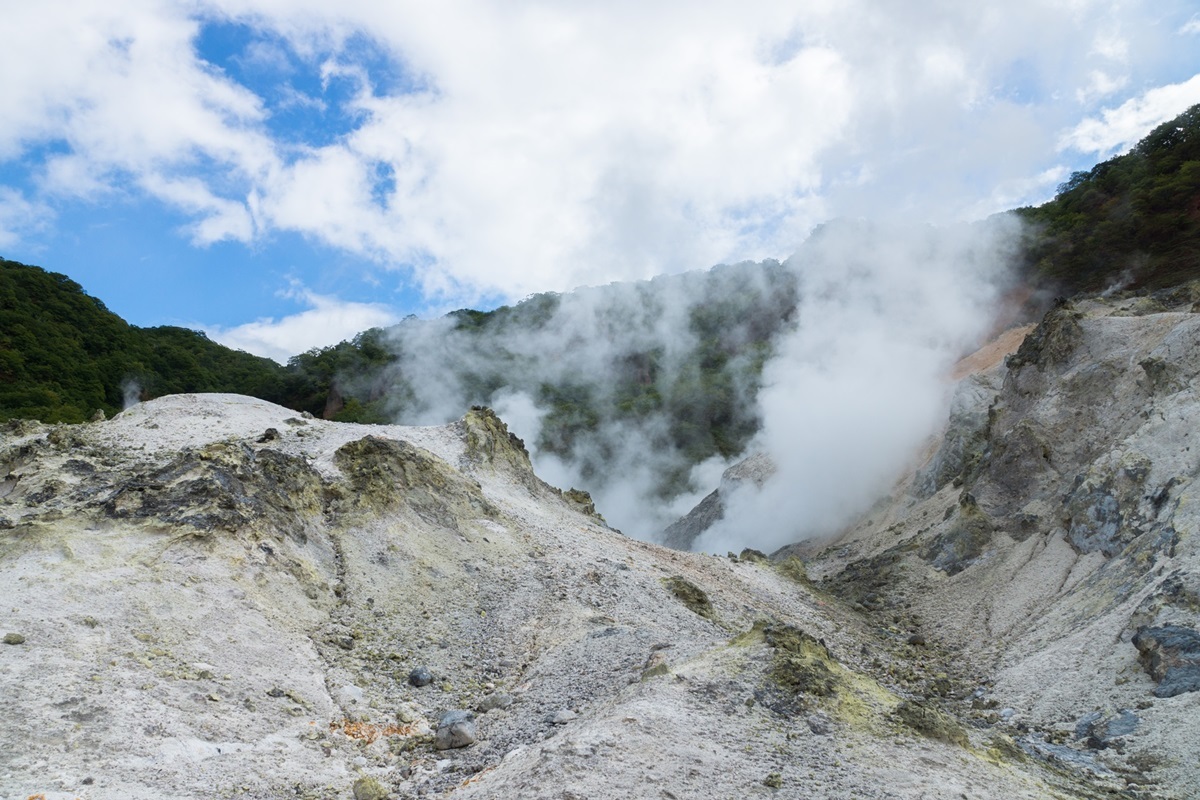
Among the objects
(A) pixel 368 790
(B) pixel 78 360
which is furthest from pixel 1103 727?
(B) pixel 78 360

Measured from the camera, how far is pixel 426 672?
37.7ft

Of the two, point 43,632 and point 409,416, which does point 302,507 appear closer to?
point 43,632

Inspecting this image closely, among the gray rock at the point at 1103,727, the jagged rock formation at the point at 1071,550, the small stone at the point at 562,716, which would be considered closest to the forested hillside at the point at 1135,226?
the jagged rock formation at the point at 1071,550

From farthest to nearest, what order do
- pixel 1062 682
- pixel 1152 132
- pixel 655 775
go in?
1. pixel 1152 132
2. pixel 1062 682
3. pixel 655 775

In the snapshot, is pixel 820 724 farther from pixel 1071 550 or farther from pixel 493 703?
pixel 1071 550

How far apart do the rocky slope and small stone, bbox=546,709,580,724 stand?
0.05 metres

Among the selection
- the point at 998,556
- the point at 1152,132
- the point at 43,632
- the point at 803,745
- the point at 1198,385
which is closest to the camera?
the point at 803,745

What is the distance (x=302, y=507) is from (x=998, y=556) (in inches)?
695

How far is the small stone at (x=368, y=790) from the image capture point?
7.72 meters

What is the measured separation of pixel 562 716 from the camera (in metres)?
9.43

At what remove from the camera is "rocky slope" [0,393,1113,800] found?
749 centimetres

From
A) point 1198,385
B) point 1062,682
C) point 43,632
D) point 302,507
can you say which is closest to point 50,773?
point 43,632

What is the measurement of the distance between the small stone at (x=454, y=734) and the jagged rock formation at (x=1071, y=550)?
736 cm

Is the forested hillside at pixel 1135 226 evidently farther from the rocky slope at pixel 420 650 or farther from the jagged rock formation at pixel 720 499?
the rocky slope at pixel 420 650
